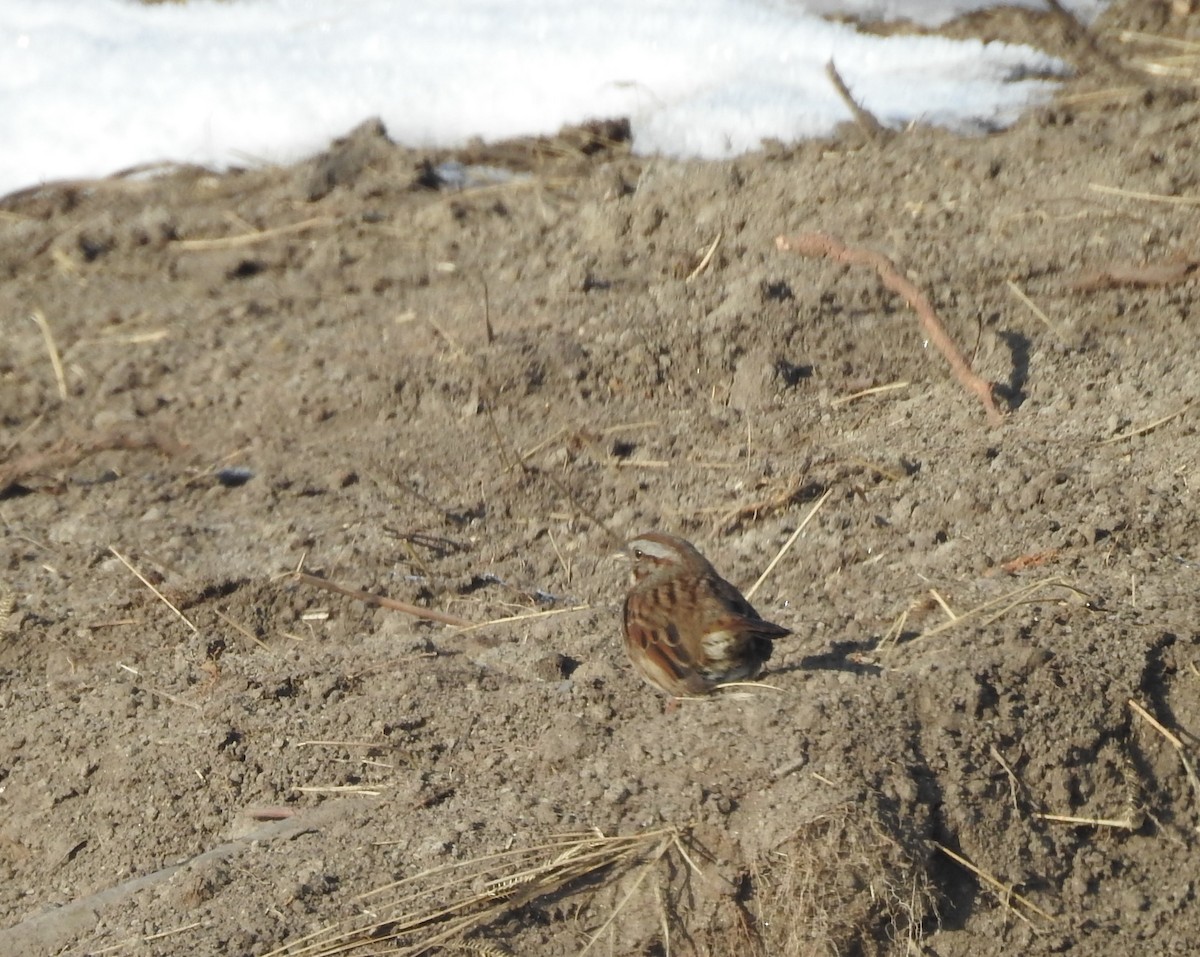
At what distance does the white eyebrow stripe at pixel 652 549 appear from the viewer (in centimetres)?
487

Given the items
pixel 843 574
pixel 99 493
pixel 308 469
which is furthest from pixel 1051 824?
pixel 99 493

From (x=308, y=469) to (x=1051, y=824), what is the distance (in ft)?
10.6

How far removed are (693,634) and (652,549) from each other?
0.59m

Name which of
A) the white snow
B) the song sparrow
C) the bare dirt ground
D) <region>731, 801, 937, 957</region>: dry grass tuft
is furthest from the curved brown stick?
<region>731, 801, 937, 957</region>: dry grass tuft

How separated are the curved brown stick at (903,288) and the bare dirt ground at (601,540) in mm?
67

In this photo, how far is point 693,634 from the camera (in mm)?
4402

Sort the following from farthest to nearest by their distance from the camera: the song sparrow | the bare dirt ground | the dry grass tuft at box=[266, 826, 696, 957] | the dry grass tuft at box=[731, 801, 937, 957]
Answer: the song sparrow → the bare dirt ground → the dry grass tuft at box=[731, 801, 937, 957] → the dry grass tuft at box=[266, 826, 696, 957]

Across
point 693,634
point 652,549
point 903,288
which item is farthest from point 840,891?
point 903,288

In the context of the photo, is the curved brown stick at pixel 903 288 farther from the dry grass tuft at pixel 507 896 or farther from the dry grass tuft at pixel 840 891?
the dry grass tuft at pixel 507 896

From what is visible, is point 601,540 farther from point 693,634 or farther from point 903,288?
point 903,288

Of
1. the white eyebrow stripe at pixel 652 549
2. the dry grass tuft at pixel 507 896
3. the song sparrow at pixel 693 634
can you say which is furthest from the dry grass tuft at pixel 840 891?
the white eyebrow stripe at pixel 652 549

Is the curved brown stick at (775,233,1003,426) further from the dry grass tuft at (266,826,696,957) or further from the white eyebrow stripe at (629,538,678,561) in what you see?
Result: the dry grass tuft at (266,826,696,957)

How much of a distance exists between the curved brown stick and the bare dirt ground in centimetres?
7

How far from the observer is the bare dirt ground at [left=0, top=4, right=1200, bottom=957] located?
3791 mm
